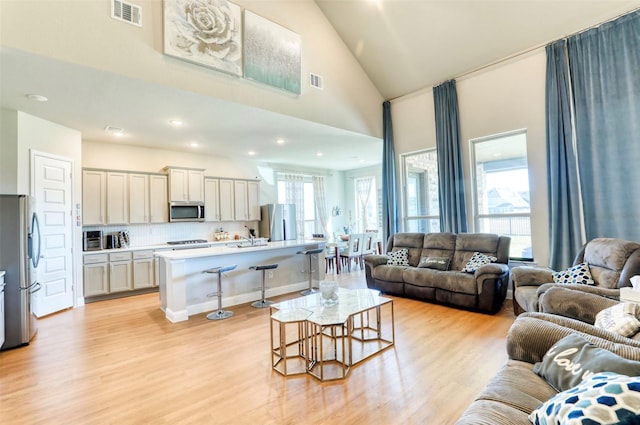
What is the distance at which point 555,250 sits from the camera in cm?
423

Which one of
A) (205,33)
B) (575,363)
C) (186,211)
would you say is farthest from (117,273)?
(575,363)

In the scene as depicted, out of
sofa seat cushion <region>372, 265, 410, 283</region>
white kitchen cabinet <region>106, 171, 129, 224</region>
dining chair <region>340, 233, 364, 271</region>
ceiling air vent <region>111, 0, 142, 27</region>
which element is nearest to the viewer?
ceiling air vent <region>111, 0, 142, 27</region>

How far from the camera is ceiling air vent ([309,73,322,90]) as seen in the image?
500cm

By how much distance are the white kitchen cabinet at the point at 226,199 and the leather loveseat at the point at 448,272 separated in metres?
3.60

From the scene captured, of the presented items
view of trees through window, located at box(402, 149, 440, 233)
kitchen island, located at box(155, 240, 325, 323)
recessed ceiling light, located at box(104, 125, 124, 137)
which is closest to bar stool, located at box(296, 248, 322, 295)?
kitchen island, located at box(155, 240, 325, 323)

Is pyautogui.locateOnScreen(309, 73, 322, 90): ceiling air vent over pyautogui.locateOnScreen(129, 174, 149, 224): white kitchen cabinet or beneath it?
over

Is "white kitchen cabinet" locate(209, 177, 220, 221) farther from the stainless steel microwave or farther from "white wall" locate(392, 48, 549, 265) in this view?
"white wall" locate(392, 48, 549, 265)

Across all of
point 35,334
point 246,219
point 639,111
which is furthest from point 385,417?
point 246,219

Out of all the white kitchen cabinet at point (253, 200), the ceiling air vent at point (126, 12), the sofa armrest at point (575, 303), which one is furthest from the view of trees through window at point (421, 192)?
the ceiling air vent at point (126, 12)

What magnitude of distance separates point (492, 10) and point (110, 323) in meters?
6.70

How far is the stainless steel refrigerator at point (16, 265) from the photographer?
3.29 meters

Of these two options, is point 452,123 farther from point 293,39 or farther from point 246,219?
point 246,219

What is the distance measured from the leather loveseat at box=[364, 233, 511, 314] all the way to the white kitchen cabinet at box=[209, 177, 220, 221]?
3.70m

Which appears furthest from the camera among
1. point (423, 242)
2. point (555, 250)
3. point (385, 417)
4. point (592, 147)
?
point (423, 242)
